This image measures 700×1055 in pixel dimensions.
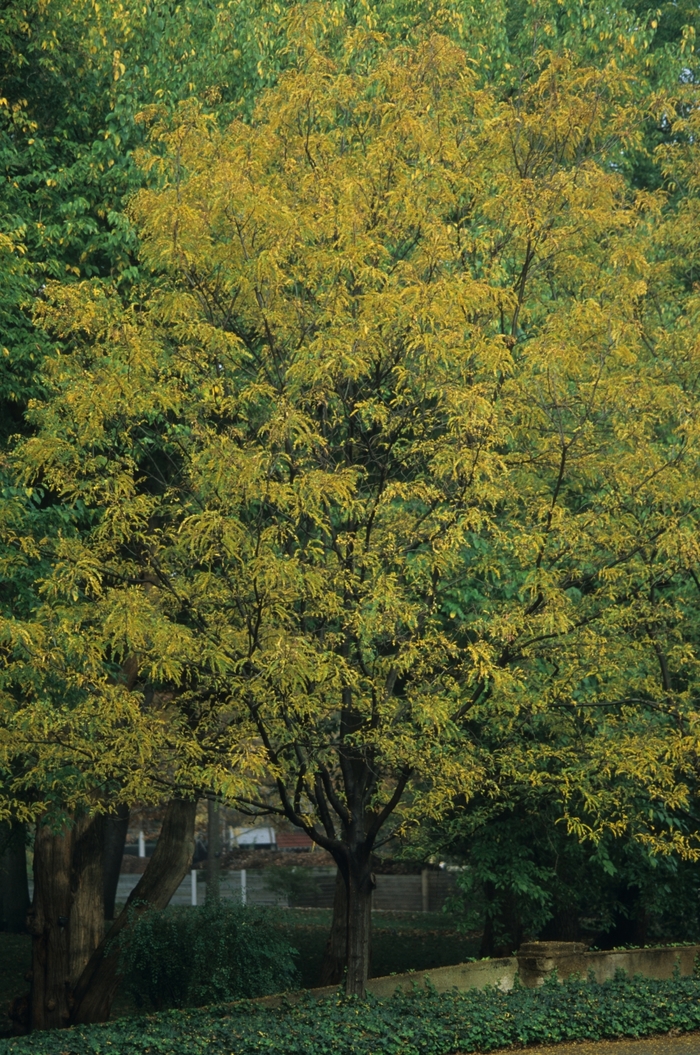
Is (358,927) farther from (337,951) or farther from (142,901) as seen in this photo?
(337,951)

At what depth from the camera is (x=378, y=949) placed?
2798 cm

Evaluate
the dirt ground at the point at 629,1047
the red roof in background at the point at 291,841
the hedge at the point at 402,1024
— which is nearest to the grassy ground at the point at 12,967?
the hedge at the point at 402,1024

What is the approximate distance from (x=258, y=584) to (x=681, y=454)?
3.99 metres

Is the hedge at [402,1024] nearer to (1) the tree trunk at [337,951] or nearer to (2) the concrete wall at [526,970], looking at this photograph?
(2) the concrete wall at [526,970]

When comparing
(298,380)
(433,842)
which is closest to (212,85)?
(298,380)

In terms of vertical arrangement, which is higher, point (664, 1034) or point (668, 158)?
point (668, 158)

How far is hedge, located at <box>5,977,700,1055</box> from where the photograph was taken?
428 inches

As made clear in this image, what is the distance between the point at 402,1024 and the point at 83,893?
6.73 metres

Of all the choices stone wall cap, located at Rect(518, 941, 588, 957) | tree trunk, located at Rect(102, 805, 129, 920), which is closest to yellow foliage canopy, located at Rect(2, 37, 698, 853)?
stone wall cap, located at Rect(518, 941, 588, 957)

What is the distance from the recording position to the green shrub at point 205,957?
48.2ft

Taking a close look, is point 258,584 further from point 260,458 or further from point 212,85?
point 212,85

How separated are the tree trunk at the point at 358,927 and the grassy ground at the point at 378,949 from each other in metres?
4.20

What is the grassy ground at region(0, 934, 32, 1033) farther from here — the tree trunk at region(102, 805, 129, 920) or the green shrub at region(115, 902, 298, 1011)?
the green shrub at region(115, 902, 298, 1011)

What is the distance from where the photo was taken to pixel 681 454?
1153 cm
